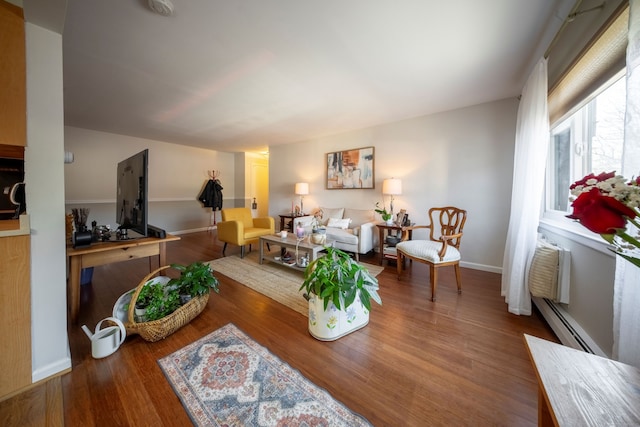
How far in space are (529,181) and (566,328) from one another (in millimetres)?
1084

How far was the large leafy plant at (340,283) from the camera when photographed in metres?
1.45

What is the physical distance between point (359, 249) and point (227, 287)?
181 centimetres

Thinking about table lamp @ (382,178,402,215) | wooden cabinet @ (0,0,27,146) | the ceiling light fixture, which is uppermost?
the ceiling light fixture

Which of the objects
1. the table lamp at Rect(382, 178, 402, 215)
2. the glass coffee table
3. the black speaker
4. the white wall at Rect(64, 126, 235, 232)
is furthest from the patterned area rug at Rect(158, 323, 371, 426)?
the white wall at Rect(64, 126, 235, 232)

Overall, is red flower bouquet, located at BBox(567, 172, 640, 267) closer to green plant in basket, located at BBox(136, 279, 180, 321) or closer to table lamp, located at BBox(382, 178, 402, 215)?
green plant in basket, located at BBox(136, 279, 180, 321)

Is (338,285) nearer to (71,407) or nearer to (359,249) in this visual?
(71,407)

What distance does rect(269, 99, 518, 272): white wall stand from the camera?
2.80m

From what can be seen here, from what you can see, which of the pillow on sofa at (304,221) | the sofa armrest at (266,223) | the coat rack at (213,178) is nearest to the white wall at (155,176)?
the coat rack at (213,178)

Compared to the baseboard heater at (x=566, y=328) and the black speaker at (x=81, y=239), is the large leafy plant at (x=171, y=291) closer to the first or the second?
the black speaker at (x=81, y=239)

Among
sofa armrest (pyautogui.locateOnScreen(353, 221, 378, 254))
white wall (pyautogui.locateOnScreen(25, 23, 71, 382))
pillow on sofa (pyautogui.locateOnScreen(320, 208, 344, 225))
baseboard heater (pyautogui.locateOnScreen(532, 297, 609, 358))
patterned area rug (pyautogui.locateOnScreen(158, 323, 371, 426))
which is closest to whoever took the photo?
patterned area rug (pyautogui.locateOnScreen(158, 323, 371, 426))

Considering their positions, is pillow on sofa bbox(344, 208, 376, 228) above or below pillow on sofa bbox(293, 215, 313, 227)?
above

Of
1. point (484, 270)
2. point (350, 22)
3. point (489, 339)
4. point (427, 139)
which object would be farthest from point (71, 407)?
point (427, 139)

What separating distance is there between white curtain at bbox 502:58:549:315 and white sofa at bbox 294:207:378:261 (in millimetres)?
1666

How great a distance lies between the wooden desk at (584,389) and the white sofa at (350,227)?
249cm
